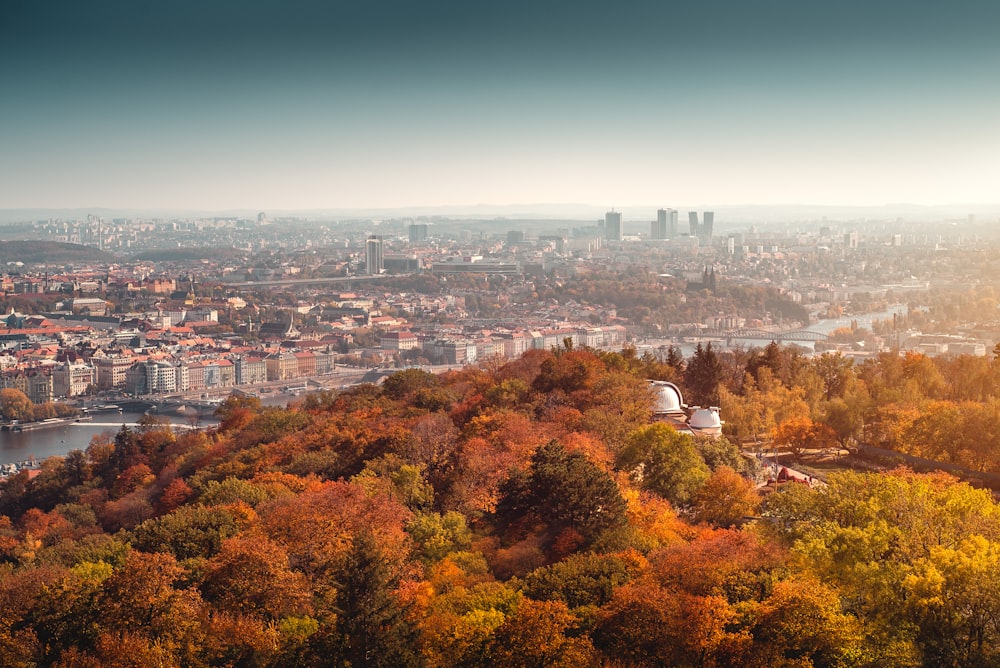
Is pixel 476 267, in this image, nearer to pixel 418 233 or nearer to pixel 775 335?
pixel 418 233

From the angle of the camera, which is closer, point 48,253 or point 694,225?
point 48,253

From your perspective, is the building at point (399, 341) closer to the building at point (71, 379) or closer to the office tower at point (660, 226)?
the building at point (71, 379)

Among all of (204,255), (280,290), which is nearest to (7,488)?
(280,290)

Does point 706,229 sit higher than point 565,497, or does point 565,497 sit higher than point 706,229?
point 565,497

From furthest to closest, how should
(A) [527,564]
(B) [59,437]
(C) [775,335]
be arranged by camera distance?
(C) [775,335], (B) [59,437], (A) [527,564]

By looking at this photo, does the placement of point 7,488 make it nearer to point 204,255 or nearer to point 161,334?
point 161,334

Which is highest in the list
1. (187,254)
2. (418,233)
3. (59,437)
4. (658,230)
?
(658,230)

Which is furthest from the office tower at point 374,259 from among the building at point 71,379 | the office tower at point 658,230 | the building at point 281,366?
the building at point 71,379

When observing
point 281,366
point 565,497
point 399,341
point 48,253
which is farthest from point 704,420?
point 48,253
